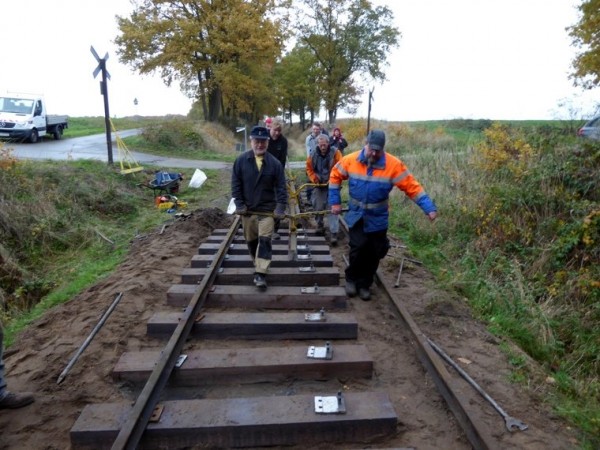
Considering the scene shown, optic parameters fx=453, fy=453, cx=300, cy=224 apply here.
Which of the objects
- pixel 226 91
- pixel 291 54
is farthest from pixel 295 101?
pixel 226 91

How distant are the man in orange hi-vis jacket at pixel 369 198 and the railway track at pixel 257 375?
12.9 inches

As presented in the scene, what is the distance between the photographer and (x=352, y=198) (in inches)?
207

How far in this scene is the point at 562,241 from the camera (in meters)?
6.07

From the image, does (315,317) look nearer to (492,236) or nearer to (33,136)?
(492,236)

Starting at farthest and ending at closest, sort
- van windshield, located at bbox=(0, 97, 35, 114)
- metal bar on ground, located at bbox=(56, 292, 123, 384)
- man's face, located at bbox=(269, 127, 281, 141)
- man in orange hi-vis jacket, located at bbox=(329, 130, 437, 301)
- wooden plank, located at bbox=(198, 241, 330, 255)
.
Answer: van windshield, located at bbox=(0, 97, 35, 114) → man's face, located at bbox=(269, 127, 281, 141) → wooden plank, located at bbox=(198, 241, 330, 255) → man in orange hi-vis jacket, located at bbox=(329, 130, 437, 301) → metal bar on ground, located at bbox=(56, 292, 123, 384)

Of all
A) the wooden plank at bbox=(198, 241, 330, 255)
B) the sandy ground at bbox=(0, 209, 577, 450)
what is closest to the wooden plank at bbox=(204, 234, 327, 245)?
the wooden plank at bbox=(198, 241, 330, 255)

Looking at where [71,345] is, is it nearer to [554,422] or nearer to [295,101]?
[554,422]

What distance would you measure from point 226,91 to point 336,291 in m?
26.7

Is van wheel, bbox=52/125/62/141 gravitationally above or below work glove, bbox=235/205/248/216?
above

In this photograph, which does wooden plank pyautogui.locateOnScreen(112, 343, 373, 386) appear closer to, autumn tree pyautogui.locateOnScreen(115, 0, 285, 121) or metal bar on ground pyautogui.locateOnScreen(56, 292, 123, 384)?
metal bar on ground pyautogui.locateOnScreen(56, 292, 123, 384)

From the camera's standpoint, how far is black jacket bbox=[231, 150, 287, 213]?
17.5ft

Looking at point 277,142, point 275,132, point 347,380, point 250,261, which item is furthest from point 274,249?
point 347,380

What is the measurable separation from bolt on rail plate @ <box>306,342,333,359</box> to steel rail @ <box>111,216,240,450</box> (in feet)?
3.70

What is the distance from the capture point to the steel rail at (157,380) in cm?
287
